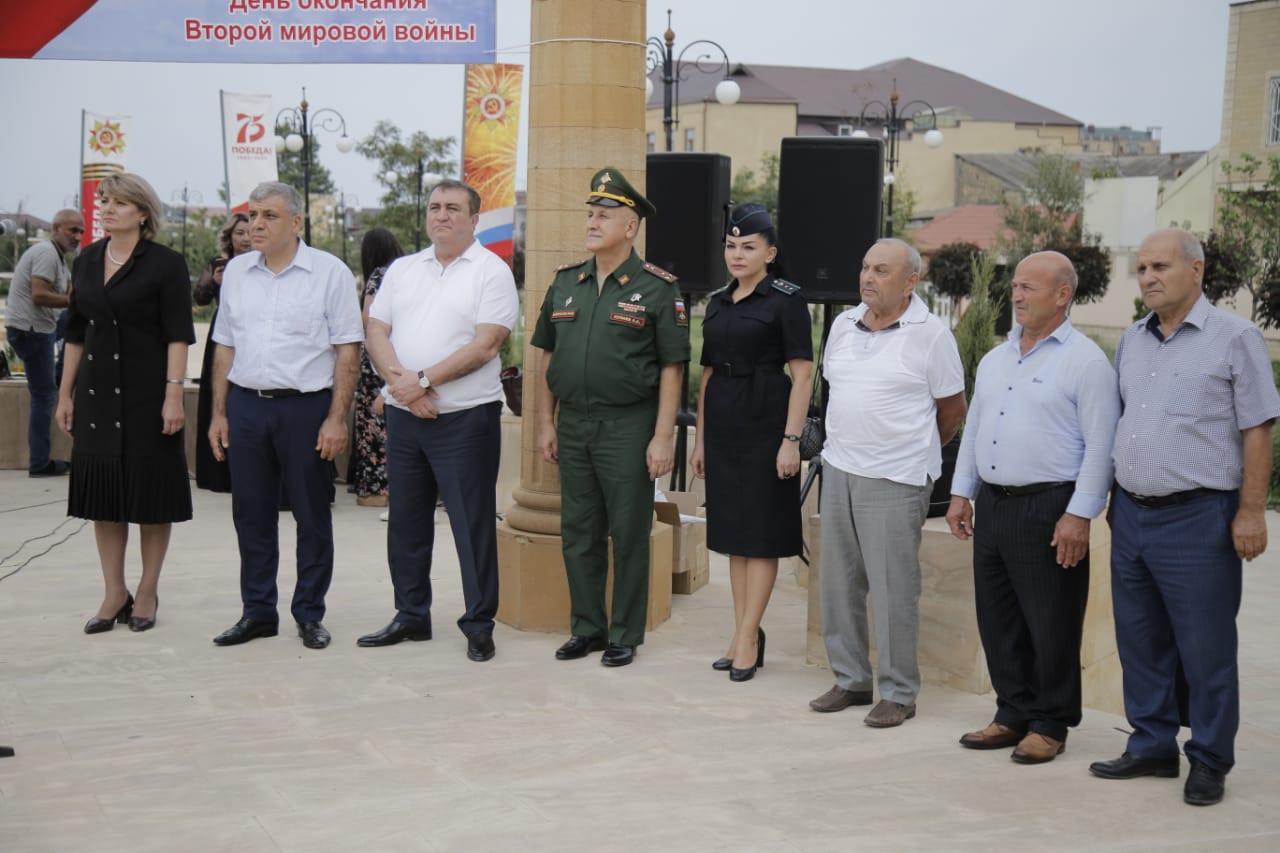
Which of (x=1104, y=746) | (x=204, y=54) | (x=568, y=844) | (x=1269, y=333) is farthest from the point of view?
(x=1269, y=333)

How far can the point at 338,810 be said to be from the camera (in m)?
3.73

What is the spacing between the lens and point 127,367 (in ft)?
17.8

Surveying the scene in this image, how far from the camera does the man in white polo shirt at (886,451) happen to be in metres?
4.57

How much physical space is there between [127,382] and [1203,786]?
13.0 ft

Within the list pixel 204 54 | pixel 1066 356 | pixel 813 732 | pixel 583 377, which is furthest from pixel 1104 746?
pixel 204 54

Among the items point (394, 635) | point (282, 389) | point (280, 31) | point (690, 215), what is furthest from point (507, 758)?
point (690, 215)

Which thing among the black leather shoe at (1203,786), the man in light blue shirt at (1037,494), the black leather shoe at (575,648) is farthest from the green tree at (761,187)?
the black leather shoe at (1203,786)

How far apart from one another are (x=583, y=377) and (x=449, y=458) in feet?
2.02

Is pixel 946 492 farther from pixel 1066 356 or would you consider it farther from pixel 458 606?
pixel 458 606

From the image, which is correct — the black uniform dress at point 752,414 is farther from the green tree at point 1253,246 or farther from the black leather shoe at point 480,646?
Answer: the green tree at point 1253,246

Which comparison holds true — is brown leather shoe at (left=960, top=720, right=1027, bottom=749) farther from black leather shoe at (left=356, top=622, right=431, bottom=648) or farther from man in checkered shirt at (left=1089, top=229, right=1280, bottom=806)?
black leather shoe at (left=356, top=622, right=431, bottom=648)

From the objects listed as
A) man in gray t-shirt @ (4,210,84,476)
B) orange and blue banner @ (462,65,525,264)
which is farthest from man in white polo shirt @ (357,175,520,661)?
orange and blue banner @ (462,65,525,264)

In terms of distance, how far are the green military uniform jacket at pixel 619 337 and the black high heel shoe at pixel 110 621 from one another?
6.66ft

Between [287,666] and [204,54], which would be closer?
[287,666]
